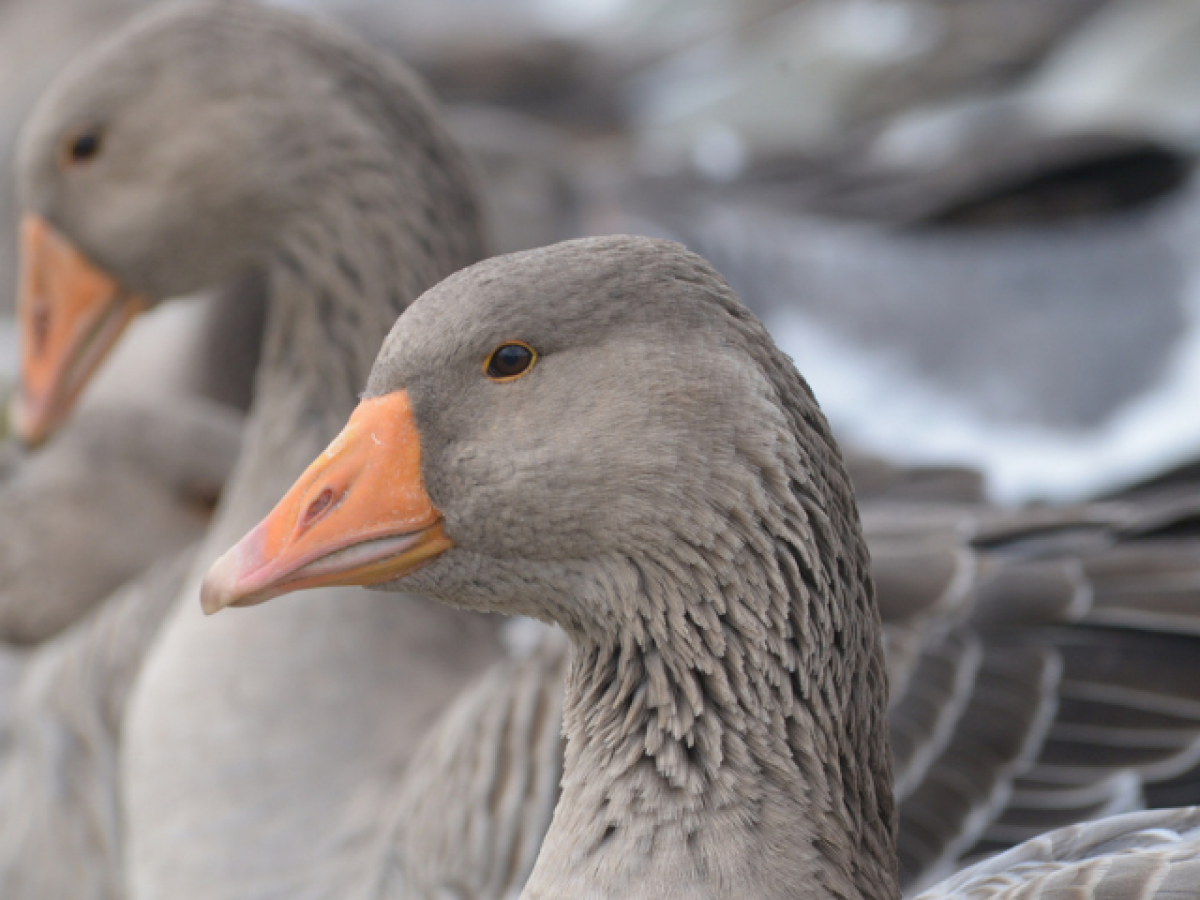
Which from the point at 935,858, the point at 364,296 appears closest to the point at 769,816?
the point at 935,858

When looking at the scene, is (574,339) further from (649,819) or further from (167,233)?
(167,233)

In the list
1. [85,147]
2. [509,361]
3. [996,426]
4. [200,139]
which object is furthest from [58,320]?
[996,426]

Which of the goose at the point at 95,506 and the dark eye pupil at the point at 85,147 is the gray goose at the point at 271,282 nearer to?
the dark eye pupil at the point at 85,147

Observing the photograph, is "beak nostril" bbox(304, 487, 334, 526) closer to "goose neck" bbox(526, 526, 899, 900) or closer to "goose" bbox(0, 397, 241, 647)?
"goose neck" bbox(526, 526, 899, 900)

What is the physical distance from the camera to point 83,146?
142 inches

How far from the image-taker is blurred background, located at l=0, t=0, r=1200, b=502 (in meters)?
6.39

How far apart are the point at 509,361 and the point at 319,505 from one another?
1.09 ft

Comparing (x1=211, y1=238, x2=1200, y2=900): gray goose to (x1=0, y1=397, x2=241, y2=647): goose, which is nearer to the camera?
(x1=211, y1=238, x2=1200, y2=900): gray goose

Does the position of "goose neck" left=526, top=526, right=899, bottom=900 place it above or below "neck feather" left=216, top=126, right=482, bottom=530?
below

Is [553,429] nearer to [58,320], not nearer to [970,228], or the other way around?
[58,320]

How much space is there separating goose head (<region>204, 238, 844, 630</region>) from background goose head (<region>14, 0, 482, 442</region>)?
5.00 ft

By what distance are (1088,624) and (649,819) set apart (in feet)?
5.23

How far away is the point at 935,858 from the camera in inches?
122

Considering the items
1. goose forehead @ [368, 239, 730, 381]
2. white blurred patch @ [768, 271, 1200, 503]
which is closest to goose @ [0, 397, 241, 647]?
white blurred patch @ [768, 271, 1200, 503]
